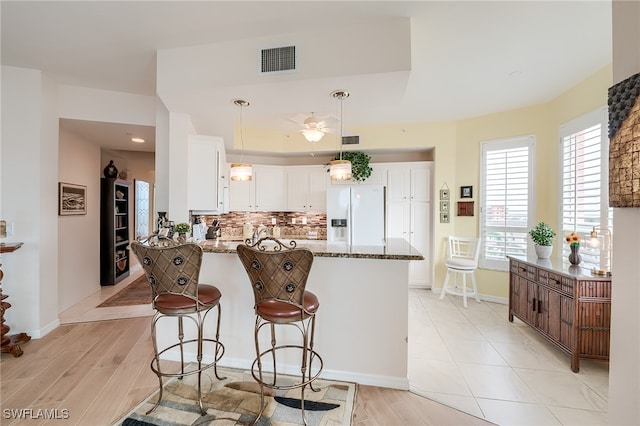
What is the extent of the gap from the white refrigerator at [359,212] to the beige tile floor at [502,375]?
5.56ft

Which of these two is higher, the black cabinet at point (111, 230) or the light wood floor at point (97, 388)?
the black cabinet at point (111, 230)

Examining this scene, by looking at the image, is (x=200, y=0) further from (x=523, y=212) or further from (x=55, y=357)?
(x=523, y=212)

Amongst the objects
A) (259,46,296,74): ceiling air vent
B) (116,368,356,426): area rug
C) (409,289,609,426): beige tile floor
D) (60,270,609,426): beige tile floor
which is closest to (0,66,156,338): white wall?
(60,270,609,426): beige tile floor

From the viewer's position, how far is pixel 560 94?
3.49m

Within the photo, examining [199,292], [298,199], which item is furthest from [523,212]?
[199,292]

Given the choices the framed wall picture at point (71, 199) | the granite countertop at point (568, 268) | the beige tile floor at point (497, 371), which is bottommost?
the beige tile floor at point (497, 371)

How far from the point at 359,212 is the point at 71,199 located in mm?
4328

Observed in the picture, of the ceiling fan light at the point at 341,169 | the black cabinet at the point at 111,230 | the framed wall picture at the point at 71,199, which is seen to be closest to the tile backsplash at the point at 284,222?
the black cabinet at the point at 111,230

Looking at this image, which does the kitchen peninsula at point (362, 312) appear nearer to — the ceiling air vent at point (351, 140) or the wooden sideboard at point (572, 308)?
the wooden sideboard at point (572, 308)

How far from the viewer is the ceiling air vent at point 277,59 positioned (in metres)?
2.19

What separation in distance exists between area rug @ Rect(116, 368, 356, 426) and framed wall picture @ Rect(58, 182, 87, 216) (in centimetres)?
293

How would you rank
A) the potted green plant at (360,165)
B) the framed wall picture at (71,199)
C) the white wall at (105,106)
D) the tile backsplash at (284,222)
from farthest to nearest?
the tile backsplash at (284,222) < the potted green plant at (360,165) < the framed wall picture at (71,199) < the white wall at (105,106)

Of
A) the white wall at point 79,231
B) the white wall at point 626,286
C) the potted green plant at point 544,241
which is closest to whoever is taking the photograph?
the white wall at point 626,286

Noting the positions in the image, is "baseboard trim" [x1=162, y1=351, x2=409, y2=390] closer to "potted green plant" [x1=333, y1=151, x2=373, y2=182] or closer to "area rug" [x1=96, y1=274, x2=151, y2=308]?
"area rug" [x1=96, y1=274, x2=151, y2=308]
